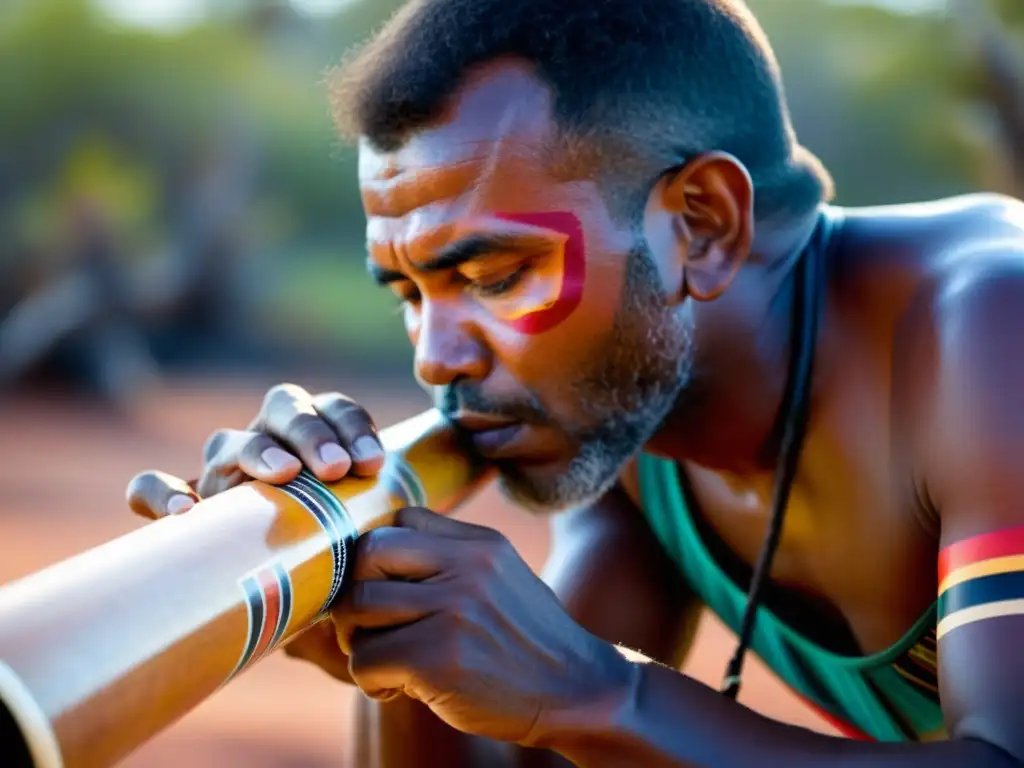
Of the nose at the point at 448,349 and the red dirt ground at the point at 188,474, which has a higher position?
the nose at the point at 448,349

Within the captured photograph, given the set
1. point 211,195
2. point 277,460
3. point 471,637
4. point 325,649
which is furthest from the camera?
point 211,195

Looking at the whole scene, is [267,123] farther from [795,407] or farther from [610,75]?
[795,407]

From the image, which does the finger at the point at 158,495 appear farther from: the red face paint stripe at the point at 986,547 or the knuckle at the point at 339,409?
the red face paint stripe at the point at 986,547

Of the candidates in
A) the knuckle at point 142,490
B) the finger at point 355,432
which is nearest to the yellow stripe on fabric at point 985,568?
the finger at point 355,432

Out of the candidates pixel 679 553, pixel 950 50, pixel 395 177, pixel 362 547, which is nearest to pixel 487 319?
pixel 395 177

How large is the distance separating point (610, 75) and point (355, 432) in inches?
30.2

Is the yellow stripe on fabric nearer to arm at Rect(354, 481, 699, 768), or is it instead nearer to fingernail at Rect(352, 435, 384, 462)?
fingernail at Rect(352, 435, 384, 462)

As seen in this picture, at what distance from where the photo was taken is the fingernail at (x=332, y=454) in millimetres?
1761

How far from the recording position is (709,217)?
214cm

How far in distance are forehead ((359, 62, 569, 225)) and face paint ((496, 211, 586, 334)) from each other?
0.07 meters

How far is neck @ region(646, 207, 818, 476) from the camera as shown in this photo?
87.7 inches

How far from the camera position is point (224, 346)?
42.6ft

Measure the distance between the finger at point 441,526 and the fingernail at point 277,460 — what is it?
0.57 ft

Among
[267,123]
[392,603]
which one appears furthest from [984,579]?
[267,123]
